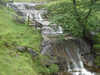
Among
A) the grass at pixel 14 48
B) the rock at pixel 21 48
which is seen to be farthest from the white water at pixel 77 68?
the rock at pixel 21 48

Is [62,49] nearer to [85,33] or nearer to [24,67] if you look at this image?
[85,33]

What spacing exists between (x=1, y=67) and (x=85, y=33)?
10.8 m

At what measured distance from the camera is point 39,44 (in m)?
12.6

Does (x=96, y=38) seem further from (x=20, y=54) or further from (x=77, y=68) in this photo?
(x=20, y=54)

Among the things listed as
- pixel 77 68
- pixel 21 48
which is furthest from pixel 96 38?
pixel 21 48

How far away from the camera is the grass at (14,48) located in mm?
8305

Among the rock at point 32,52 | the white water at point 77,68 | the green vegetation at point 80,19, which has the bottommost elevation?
the white water at point 77,68

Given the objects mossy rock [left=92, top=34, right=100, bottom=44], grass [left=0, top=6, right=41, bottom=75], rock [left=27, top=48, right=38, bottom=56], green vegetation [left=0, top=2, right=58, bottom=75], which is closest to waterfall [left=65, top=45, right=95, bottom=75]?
green vegetation [left=0, top=2, right=58, bottom=75]

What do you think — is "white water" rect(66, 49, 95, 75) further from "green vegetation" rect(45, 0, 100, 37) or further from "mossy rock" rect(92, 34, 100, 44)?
"mossy rock" rect(92, 34, 100, 44)

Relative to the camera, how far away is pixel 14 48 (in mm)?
10664

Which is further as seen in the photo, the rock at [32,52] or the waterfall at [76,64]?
the waterfall at [76,64]

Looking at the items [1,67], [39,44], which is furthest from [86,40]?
[1,67]

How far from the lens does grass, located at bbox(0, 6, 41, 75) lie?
830cm

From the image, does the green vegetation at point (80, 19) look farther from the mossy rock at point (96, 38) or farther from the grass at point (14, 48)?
the grass at point (14, 48)
